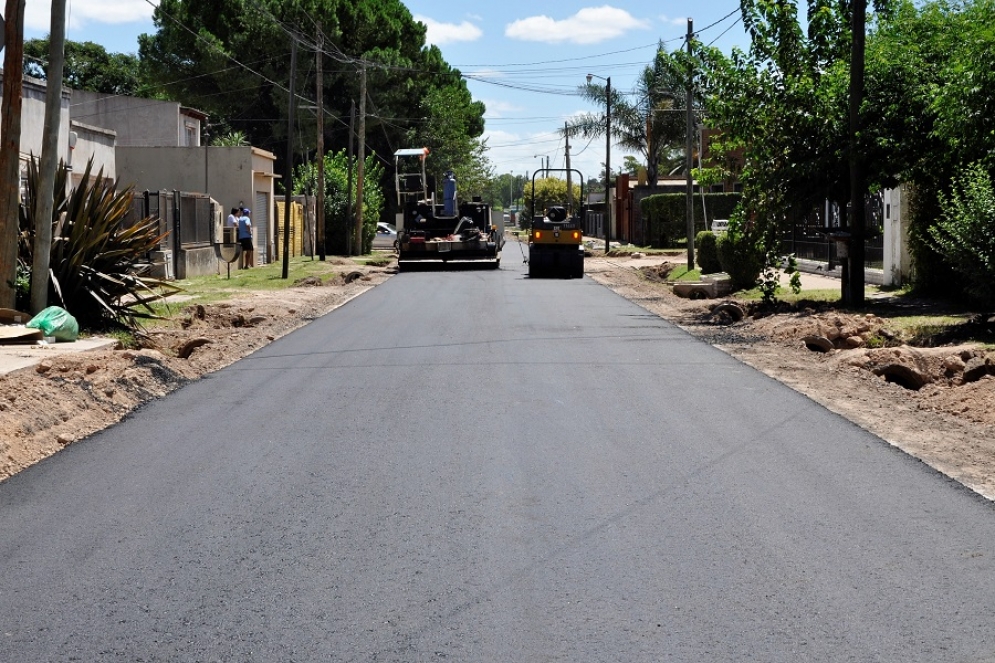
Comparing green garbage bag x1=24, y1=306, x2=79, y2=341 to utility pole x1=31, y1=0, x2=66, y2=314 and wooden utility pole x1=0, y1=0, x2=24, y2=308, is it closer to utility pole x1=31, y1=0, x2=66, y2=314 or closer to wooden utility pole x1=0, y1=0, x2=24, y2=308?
utility pole x1=31, y1=0, x2=66, y2=314

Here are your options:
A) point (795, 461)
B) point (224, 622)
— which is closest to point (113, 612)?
point (224, 622)

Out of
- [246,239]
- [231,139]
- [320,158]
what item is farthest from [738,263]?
→ [231,139]

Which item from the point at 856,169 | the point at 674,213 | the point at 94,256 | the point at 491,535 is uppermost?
the point at 674,213

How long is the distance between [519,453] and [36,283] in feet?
32.2

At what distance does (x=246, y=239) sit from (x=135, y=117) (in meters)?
16.4

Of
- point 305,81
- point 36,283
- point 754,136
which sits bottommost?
point 36,283

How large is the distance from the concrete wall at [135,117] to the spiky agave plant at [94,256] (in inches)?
1391

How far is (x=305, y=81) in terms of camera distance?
6531 cm

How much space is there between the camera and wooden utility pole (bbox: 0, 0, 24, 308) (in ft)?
54.6

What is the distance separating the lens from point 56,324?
15883mm

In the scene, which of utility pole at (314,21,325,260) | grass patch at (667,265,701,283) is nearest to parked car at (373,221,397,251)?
utility pole at (314,21,325,260)

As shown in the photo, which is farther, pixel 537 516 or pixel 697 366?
pixel 697 366

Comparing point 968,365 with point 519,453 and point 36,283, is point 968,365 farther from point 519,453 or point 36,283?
point 36,283

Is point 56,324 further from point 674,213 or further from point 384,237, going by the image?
point 384,237
